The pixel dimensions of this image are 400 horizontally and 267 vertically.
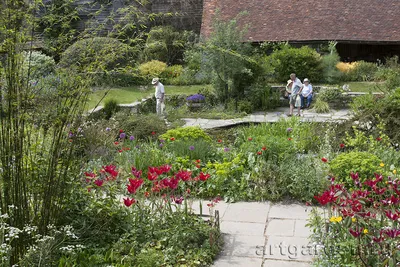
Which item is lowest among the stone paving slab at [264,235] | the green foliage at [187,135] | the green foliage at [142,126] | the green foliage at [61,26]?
the stone paving slab at [264,235]

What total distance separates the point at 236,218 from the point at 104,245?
174 centimetres

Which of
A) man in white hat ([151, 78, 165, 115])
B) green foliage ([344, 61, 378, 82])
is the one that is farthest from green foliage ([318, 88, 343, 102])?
man in white hat ([151, 78, 165, 115])

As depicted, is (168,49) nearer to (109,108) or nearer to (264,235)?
(109,108)

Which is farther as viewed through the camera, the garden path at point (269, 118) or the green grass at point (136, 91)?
the green grass at point (136, 91)

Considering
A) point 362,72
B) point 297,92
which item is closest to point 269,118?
point 297,92

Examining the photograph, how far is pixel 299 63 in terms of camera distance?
61.0 feet

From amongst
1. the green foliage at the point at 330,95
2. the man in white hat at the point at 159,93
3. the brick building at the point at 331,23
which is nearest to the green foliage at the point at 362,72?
the brick building at the point at 331,23

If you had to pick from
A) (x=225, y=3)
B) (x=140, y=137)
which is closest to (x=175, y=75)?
(x=225, y=3)

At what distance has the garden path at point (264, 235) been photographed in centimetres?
512

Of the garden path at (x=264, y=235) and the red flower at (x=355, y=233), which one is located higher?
the red flower at (x=355, y=233)

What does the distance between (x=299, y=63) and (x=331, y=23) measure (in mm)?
3238

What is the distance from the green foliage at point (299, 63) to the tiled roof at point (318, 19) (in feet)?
5.26

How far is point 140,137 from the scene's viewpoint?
34.4 ft

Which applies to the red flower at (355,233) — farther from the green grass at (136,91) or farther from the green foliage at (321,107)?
the green grass at (136,91)
